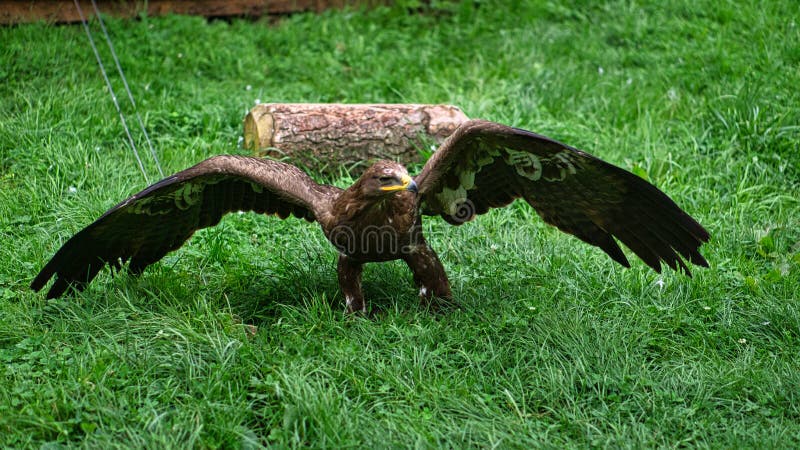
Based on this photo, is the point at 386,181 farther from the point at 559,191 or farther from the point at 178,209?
the point at 178,209

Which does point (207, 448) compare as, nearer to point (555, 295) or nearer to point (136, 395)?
point (136, 395)

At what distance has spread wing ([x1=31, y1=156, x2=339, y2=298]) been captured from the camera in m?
4.36

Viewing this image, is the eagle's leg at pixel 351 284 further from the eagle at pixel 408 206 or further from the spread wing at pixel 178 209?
the spread wing at pixel 178 209

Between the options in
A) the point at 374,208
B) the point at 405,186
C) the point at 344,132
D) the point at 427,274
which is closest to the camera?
the point at 405,186

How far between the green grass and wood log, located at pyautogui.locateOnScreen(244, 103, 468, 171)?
595mm

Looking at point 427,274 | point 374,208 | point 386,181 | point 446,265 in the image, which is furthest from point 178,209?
point 446,265

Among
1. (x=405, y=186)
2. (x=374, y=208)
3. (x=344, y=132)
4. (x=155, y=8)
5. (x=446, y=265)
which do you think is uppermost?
(x=155, y=8)

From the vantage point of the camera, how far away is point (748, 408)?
3900 millimetres

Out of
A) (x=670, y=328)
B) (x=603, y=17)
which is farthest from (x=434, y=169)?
(x=603, y=17)

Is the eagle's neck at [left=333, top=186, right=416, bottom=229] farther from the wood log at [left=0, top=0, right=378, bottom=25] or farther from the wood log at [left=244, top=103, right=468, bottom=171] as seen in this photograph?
the wood log at [left=0, top=0, right=378, bottom=25]

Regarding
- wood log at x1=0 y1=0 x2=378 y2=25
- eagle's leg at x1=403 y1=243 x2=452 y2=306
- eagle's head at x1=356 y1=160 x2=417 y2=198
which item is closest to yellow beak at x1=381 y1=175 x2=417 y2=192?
eagle's head at x1=356 y1=160 x2=417 y2=198

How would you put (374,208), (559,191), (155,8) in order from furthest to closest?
(155,8) → (559,191) → (374,208)

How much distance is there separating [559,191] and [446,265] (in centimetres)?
109

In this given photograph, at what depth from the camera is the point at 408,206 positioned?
436cm
